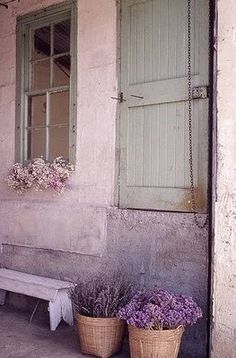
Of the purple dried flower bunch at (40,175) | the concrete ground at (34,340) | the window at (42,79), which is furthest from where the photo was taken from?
the window at (42,79)

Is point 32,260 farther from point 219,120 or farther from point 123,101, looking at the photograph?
point 219,120

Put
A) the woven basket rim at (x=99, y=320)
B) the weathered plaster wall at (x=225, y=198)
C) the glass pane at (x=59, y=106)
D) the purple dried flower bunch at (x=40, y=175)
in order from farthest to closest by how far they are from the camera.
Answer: the glass pane at (x=59, y=106)
the purple dried flower bunch at (x=40, y=175)
the woven basket rim at (x=99, y=320)
the weathered plaster wall at (x=225, y=198)

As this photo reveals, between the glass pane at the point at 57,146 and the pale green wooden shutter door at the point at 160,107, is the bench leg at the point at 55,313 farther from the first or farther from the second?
the glass pane at the point at 57,146

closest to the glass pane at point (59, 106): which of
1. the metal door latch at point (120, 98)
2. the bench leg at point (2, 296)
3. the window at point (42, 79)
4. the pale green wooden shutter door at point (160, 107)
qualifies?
the window at point (42, 79)

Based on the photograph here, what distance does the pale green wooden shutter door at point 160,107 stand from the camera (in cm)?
409

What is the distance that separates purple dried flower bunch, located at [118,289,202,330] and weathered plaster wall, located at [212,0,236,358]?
0.62ft

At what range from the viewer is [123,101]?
462cm

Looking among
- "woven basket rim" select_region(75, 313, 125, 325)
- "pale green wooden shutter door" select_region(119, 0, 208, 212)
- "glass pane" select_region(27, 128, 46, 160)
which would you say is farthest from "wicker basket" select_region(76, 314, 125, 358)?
"glass pane" select_region(27, 128, 46, 160)

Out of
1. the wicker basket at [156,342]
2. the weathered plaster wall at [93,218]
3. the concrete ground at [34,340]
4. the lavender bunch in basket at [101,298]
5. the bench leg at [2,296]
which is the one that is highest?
the weathered plaster wall at [93,218]

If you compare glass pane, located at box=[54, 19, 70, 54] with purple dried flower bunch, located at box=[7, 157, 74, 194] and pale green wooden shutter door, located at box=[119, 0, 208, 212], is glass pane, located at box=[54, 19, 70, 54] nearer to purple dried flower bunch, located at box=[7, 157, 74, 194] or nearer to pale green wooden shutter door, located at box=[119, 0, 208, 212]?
pale green wooden shutter door, located at box=[119, 0, 208, 212]

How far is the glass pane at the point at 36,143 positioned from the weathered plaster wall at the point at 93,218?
0.68ft

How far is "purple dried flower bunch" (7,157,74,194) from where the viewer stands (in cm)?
502

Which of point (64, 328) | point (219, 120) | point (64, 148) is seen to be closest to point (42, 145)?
point (64, 148)

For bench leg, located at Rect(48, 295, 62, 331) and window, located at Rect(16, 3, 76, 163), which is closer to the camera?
bench leg, located at Rect(48, 295, 62, 331)
